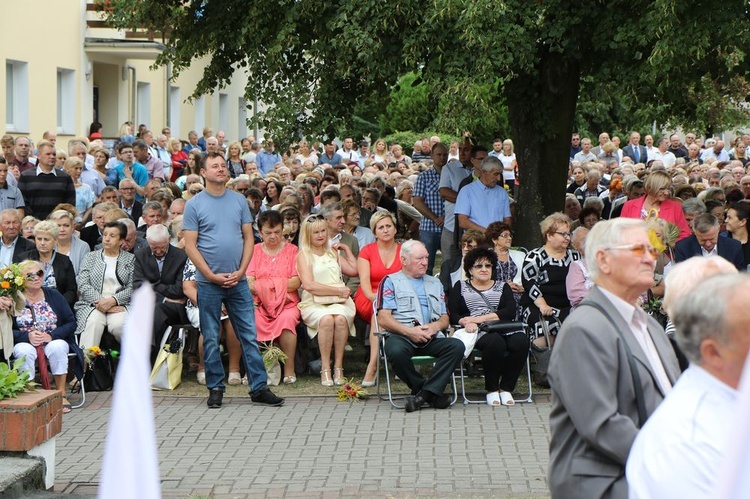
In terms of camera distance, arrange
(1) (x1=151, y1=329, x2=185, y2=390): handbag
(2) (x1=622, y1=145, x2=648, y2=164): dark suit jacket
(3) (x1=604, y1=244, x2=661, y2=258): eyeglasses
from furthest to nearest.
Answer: (2) (x1=622, y1=145, x2=648, y2=164): dark suit jacket < (1) (x1=151, y1=329, x2=185, y2=390): handbag < (3) (x1=604, y1=244, x2=661, y2=258): eyeglasses

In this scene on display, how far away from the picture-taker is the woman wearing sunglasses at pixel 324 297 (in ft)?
38.3

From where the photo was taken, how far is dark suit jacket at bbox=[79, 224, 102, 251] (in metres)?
13.5

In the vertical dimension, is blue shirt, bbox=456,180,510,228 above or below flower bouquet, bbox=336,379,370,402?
above

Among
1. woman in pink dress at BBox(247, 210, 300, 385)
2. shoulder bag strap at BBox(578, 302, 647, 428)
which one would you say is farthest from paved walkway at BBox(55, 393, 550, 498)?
shoulder bag strap at BBox(578, 302, 647, 428)

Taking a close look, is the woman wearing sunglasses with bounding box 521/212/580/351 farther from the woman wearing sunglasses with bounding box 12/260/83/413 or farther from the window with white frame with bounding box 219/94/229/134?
the window with white frame with bounding box 219/94/229/134

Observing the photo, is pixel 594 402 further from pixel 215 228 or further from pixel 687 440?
pixel 215 228

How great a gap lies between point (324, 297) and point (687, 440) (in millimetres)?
9148

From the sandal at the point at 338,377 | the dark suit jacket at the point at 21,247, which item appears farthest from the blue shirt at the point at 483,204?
the dark suit jacket at the point at 21,247

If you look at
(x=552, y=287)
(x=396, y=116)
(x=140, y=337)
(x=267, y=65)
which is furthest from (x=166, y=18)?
(x=396, y=116)

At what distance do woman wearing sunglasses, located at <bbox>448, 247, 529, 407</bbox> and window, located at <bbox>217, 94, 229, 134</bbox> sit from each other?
33232 millimetres

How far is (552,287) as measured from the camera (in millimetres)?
11492

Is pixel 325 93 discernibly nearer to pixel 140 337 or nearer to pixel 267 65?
pixel 267 65

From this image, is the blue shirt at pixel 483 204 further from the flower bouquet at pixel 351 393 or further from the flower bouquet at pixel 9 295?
the flower bouquet at pixel 9 295

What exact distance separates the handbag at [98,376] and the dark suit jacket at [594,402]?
767 centimetres
